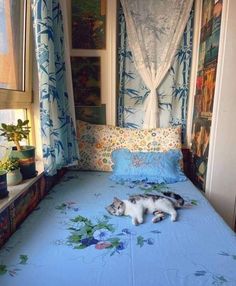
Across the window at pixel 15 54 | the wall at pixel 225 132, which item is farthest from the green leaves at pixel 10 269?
the wall at pixel 225 132

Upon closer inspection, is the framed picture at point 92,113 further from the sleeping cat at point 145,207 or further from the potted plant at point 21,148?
the sleeping cat at point 145,207

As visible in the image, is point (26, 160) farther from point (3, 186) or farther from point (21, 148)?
point (3, 186)

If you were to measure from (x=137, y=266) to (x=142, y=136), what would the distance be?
4.42ft

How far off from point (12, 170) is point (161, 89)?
1.55 m

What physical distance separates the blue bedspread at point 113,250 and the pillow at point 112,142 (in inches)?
27.2

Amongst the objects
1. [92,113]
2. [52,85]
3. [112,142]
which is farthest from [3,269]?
[92,113]

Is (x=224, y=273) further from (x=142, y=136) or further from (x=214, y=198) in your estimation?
(x=142, y=136)

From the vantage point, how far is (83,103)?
2.29 meters

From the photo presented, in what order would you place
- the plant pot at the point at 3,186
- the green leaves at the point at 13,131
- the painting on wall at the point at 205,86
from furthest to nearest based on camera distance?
the painting on wall at the point at 205,86 < the green leaves at the point at 13,131 < the plant pot at the point at 3,186

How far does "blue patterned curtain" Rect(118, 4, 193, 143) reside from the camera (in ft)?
7.28

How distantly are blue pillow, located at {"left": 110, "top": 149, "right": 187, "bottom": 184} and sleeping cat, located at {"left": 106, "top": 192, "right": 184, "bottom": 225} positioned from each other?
18.0 inches

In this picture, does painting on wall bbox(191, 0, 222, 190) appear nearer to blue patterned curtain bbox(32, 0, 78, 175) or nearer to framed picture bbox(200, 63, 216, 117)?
framed picture bbox(200, 63, 216, 117)

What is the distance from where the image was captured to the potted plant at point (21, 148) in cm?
138

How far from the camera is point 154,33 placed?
217 centimetres
